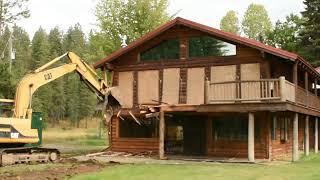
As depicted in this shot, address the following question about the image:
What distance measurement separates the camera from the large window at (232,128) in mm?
25891

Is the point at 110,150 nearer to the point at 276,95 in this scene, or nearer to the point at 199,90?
the point at 199,90

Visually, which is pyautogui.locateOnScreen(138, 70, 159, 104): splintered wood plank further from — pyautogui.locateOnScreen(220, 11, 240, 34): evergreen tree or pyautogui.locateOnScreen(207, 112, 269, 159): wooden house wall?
pyautogui.locateOnScreen(220, 11, 240, 34): evergreen tree

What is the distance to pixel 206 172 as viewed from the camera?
61.7ft

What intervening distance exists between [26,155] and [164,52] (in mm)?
9840

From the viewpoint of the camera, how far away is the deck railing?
22.8 m

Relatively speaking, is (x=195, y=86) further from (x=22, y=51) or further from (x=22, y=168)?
(x=22, y=51)

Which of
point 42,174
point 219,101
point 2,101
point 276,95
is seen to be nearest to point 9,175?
point 42,174

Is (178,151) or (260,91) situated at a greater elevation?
(260,91)

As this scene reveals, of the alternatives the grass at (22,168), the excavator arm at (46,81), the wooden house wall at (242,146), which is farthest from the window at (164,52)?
the grass at (22,168)

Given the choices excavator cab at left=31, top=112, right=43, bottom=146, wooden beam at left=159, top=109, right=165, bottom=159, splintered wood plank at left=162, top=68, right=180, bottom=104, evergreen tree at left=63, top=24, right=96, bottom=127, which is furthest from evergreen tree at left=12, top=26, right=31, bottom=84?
excavator cab at left=31, top=112, right=43, bottom=146

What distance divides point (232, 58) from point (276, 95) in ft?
13.0

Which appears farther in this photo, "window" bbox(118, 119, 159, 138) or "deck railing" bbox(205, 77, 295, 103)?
"window" bbox(118, 119, 159, 138)

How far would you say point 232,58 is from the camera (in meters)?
26.0

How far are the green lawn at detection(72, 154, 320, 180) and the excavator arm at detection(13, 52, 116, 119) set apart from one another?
15.7 feet
